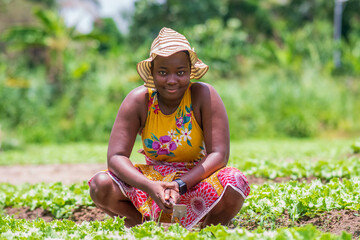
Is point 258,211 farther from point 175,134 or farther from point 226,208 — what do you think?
point 175,134

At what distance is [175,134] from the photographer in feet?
9.62

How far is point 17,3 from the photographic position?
2414 cm

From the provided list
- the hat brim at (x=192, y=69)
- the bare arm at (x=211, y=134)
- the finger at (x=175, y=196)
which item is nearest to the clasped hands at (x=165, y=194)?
the finger at (x=175, y=196)

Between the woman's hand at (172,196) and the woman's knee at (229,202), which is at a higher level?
the woman's hand at (172,196)

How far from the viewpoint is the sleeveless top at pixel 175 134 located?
2.93 meters

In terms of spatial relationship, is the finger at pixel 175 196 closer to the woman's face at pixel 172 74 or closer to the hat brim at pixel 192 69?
the woman's face at pixel 172 74

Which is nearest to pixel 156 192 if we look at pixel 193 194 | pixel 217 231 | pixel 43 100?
pixel 193 194

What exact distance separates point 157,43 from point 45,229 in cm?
136

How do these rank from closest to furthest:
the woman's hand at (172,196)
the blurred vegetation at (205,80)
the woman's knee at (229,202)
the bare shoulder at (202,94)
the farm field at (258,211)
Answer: the farm field at (258,211), the woman's hand at (172,196), the woman's knee at (229,202), the bare shoulder at (202,94), the blurred vegetation at (205,80)

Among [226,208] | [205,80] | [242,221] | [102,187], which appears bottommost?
[205,80]

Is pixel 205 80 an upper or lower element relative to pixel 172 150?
lower

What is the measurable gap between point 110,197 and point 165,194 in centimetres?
47

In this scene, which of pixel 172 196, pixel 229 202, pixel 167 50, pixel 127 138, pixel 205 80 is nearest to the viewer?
pixel 172 196

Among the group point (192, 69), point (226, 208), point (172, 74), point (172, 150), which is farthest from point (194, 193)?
point (192, 69)
